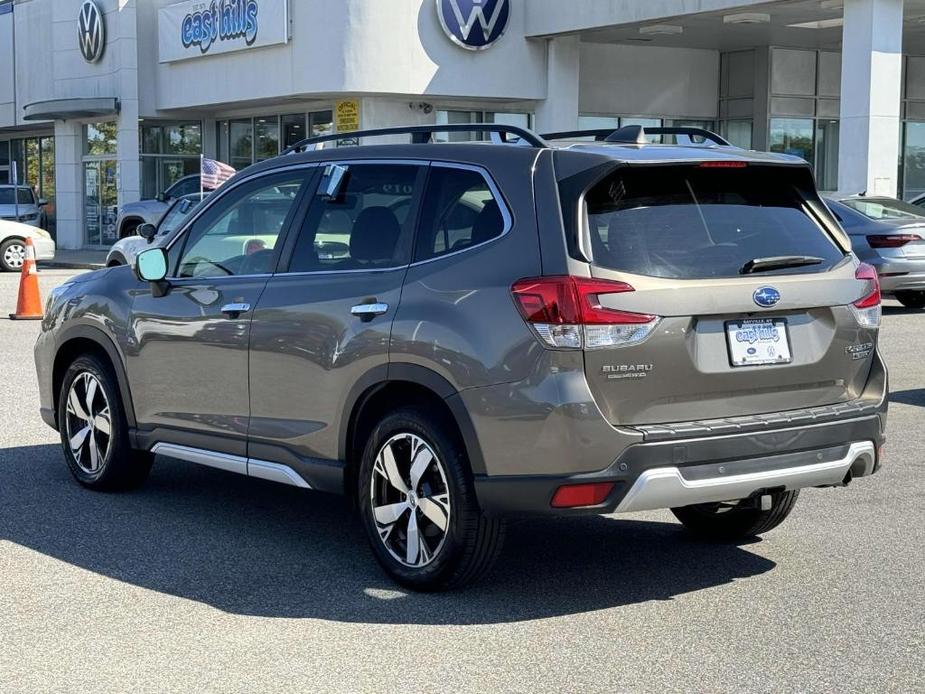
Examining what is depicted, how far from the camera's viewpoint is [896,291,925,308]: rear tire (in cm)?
1933

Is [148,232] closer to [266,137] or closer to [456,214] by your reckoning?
[456,214]

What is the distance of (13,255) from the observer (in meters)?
28.6

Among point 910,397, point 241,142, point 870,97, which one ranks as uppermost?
point 870,97

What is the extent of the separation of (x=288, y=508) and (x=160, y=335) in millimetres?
1097

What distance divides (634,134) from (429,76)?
83.7ft

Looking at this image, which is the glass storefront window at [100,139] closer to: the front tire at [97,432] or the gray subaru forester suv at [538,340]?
the front tire at [97,432]

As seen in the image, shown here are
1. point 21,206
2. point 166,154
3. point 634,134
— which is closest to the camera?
point 634,134

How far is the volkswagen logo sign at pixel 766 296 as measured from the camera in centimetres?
547

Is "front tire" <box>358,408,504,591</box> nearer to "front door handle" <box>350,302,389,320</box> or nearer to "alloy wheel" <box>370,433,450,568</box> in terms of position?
"alloy wheel" <box>370,433,450,568</box>

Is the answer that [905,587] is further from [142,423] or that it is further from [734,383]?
[142,423]

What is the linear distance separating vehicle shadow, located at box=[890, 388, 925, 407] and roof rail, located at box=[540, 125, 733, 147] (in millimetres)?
4730

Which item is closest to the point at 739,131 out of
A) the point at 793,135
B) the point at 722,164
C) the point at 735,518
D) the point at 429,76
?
the point at 793,135

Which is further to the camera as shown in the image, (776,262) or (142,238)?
(142,238)

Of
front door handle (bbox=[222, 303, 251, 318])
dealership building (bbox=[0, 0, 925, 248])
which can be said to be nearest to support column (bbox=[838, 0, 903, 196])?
dealership building (bbox=[0, 0, 925, 248])
